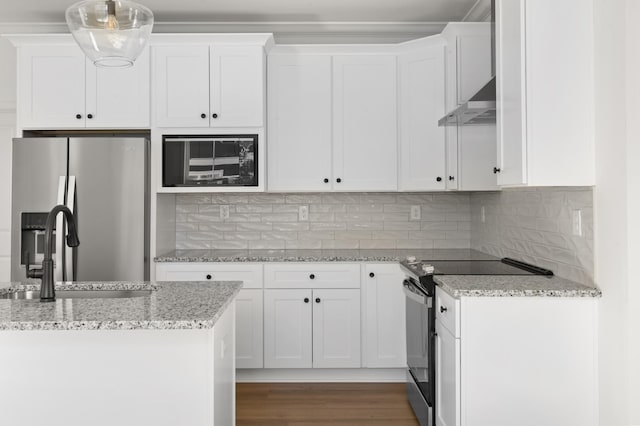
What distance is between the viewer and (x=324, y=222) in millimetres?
4156

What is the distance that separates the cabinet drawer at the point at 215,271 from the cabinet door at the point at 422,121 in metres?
1.25

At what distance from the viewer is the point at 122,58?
195 centimetres

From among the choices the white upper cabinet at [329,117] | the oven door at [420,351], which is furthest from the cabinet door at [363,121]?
the oven door at [420,351]

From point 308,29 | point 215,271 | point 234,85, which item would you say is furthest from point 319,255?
point 308,29

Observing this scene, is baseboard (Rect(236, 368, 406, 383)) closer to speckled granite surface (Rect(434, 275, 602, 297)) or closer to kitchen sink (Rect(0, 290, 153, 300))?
speckled granite surface (Rect(434, 275, 602, 297))

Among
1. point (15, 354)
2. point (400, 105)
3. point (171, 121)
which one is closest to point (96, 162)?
point (171, 121)

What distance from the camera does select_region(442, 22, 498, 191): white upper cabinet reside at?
3.57 metres

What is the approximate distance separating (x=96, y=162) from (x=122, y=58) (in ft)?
5.37

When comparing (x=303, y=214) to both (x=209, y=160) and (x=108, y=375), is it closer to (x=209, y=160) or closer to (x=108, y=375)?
(x=209, y=160)

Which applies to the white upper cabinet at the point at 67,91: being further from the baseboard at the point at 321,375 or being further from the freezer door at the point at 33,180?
the baseboard at the point at 321,375

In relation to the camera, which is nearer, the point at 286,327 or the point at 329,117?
the point at 286,327

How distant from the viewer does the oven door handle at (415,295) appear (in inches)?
105

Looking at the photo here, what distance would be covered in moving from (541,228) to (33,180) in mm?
3167

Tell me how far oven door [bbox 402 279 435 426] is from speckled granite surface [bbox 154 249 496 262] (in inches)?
22.3
